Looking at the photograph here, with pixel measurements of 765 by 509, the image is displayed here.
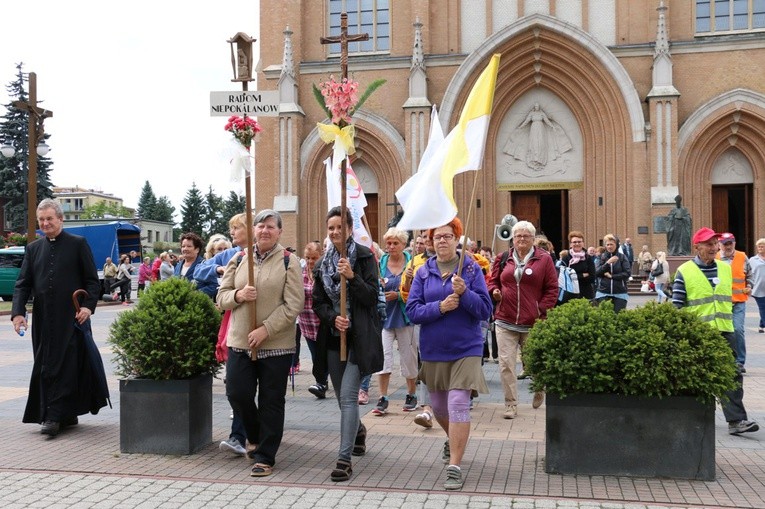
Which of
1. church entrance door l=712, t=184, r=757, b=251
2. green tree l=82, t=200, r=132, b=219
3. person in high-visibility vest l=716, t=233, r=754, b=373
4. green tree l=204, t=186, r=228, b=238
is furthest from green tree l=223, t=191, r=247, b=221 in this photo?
person in high-visibility vest l=716, t=233, r=754, b=373

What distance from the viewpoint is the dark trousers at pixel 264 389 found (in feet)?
20.9

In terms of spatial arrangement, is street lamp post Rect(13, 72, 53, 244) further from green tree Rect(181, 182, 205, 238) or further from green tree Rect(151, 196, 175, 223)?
green tree Rect(151, 196, 175, 223)

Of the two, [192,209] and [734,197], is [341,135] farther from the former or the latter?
[192,209]

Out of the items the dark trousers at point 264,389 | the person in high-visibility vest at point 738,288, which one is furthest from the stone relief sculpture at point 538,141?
the dark trousers at point 264,389

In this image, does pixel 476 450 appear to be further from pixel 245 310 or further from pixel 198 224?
pixel 198 224

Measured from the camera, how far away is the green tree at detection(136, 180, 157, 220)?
360 feet

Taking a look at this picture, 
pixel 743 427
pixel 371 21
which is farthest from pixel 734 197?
pixel 743 427

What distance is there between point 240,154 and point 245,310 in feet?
4.23

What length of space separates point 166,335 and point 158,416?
0.72 meters

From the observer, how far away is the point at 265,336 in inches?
247

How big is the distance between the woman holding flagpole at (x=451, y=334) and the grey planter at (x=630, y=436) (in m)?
0.73

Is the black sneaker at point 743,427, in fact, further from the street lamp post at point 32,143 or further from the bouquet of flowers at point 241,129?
the street lamp post at point 32,143

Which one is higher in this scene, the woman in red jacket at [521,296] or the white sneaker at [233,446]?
the woman in red jacket at [521,296]

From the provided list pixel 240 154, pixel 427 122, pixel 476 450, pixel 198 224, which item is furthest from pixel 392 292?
pixel 198 224
